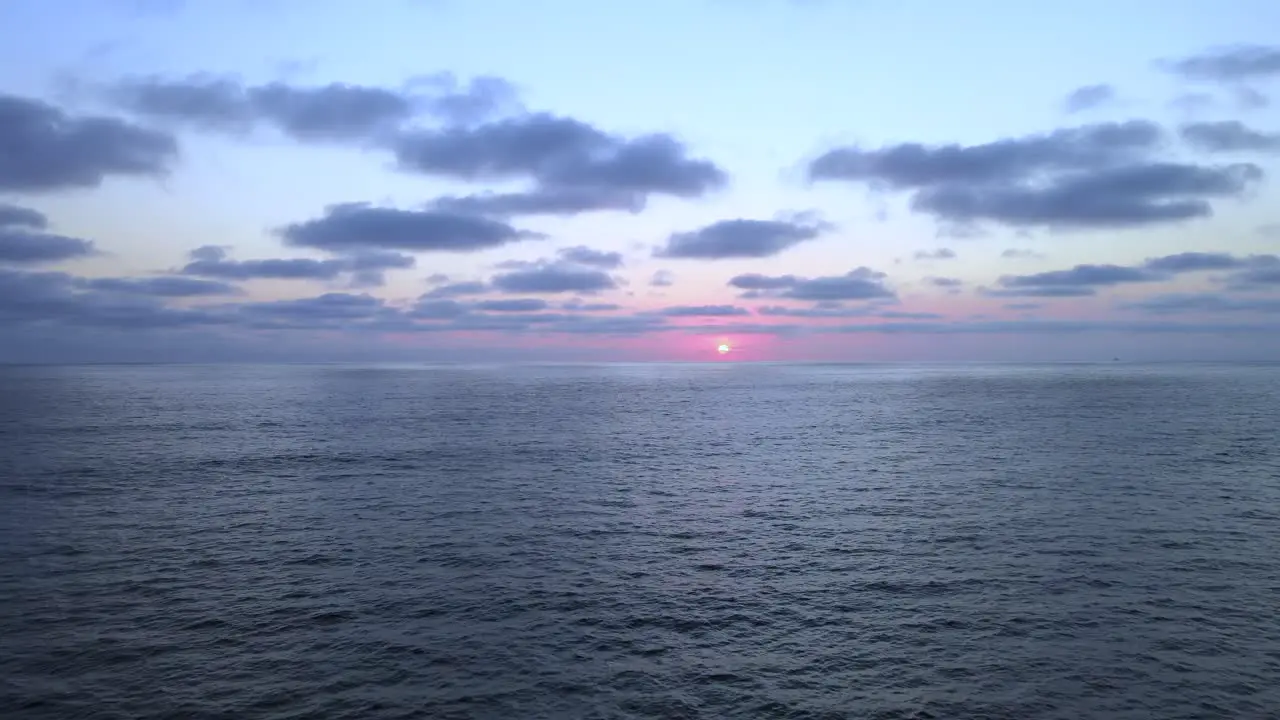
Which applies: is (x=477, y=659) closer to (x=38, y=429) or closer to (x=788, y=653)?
(x=788, y=653)

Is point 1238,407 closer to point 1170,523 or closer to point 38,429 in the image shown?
point 1170,523

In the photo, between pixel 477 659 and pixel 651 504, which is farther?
pixel 651 504

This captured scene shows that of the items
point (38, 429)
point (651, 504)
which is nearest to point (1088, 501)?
point (651, 504)

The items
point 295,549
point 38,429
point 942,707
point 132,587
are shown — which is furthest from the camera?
point 38,429

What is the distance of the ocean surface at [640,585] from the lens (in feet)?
97.2

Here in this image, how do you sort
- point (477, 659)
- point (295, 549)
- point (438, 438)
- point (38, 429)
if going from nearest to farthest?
point (477, 659) → point (295, 549) → point (438, 438) → point (38, 429)

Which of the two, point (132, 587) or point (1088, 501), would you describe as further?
point (1088, 501)

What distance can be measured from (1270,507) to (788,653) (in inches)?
2030

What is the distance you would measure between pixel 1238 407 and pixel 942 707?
17028 cm

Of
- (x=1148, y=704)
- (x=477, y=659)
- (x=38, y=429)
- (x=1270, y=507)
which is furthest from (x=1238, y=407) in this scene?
(x=38, y=429)

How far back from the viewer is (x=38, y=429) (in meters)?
116

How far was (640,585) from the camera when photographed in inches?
1676

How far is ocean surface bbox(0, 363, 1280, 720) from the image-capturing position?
29.6 metres

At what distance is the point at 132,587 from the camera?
41.5 m
